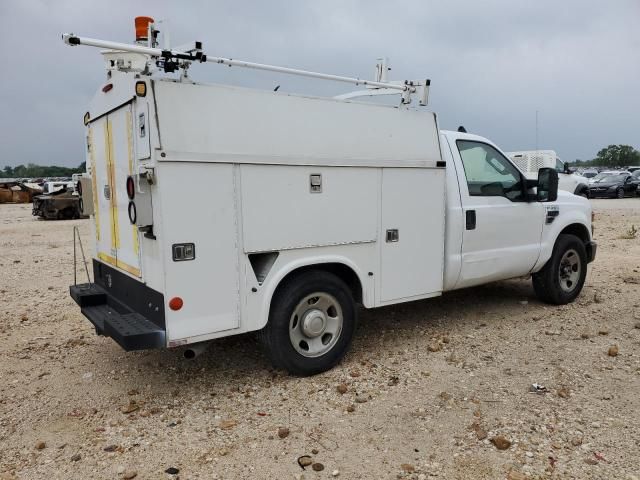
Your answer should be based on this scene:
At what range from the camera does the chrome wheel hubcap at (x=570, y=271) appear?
6.77m

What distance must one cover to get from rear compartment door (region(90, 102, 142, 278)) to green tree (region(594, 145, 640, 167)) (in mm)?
95349

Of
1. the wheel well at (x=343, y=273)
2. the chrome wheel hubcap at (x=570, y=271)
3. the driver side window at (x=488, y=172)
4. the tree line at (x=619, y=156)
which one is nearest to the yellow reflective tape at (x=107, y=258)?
the wheel well at (x=343, y=273)

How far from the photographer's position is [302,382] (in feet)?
14.9

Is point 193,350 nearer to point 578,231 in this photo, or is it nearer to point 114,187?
point 114,187

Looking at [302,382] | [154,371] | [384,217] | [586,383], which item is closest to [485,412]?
[586,383]

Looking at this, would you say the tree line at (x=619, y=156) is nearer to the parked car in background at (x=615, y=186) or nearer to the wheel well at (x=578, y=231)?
the parked car in background at (x=615, y=186)

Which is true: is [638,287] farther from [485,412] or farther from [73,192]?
[73,192]

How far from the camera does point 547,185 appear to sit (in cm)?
604

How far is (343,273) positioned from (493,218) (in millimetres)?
1935

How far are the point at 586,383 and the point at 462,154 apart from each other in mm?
2545

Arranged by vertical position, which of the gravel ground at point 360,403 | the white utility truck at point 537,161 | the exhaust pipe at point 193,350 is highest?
the white utility truck at point 537,161

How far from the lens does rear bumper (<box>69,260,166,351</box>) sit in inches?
153

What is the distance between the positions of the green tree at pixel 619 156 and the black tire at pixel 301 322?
94.6 meters

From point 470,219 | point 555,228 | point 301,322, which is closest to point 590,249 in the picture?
point 555,228
